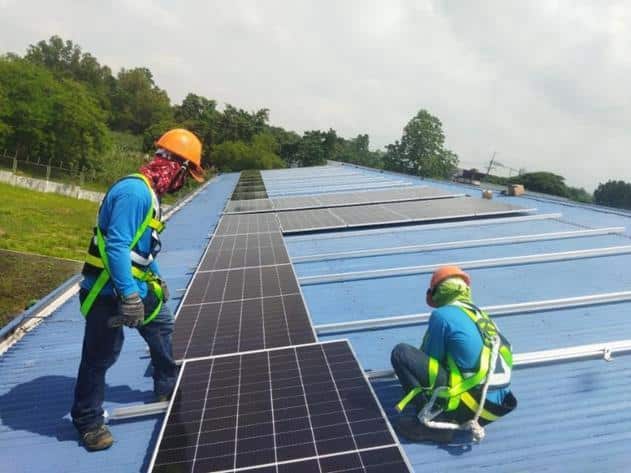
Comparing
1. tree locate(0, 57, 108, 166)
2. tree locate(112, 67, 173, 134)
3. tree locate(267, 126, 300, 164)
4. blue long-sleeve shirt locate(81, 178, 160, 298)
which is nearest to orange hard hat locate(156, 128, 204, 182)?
blue long-sleeve shirt locate(81, 178, 160, 298)

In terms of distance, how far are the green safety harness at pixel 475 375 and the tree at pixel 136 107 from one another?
3669 inches

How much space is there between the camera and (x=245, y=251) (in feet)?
29.3

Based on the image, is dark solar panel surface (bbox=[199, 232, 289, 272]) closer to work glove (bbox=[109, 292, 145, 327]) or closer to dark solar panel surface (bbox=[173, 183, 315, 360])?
dark solar panel surface (bbox=[173, 183, 315, 360])

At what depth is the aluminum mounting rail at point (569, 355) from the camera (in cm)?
434

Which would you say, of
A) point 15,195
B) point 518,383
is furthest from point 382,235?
point 15,195

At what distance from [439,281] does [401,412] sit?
3.81ft

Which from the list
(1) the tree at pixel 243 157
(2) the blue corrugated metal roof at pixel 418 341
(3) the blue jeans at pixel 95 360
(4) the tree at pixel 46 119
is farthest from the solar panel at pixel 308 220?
(1) the tree at pixel 243 157

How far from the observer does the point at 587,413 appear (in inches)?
150

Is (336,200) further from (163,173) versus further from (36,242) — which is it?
(36,242)

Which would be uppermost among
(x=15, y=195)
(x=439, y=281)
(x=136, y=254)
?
(x=439, y=281)

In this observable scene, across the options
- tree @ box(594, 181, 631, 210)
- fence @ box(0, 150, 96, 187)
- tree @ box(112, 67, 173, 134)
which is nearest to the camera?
fence @ box(0, 150, 96, 187)

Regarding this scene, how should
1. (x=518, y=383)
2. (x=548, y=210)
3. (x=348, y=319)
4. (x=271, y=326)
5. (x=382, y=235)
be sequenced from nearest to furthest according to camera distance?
(x=518, y=383), (x=271, y=326), (x=348, y=319), (x=382, y=235), (x=548, y=210)

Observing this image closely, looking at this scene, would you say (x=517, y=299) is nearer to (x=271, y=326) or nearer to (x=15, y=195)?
(x=271, y=326)

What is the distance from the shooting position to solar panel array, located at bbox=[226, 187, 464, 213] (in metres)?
14.6
